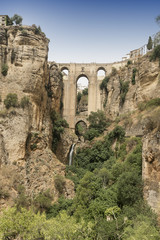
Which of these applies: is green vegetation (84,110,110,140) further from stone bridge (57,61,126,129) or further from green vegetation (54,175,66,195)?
green vegetation (54,175,66,195)

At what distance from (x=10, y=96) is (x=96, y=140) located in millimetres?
13174

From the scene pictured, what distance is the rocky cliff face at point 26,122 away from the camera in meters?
21.8

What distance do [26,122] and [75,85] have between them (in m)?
18.1

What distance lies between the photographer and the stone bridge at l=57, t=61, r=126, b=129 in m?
38.8

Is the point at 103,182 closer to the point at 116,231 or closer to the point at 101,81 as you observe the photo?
the point at 116,231

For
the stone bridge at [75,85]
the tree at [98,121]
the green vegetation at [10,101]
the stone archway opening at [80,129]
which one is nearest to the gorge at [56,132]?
the green vegetation at [10,101]

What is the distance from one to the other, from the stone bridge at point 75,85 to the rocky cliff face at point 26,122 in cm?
988

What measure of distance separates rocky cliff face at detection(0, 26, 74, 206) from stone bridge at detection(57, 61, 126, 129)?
9.88 meters

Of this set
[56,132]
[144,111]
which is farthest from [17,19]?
[144,111]

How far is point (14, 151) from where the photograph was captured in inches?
877

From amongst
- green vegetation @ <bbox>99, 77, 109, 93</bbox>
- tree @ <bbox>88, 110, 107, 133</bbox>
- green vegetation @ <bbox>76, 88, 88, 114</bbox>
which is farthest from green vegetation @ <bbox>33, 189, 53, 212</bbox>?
green vegetation @ <bbox>76, 88, 88, 114</bbox>

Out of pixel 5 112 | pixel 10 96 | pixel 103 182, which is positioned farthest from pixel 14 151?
pixel 103 182

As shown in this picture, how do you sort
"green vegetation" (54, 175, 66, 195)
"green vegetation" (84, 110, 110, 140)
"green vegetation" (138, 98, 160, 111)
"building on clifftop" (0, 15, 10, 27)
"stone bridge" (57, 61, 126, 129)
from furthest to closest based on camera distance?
"stone bridge" (57, 61, 126, 129) < "green vegetation" (84, 110, 110, 140) < "building on clifftop" (0, 15, 10, 27) < "green vegetation" (138, 98, 160, 111) < "green vegetation" (54, 175, 66, 195)

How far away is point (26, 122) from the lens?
78.4ft
